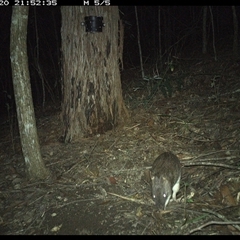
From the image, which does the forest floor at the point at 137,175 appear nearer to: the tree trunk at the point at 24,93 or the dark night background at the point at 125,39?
the tree trunk at the point at 24,93

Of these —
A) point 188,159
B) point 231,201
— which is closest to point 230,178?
point 231,201

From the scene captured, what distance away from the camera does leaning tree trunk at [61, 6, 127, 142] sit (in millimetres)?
5629

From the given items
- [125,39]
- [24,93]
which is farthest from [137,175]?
[125,39]

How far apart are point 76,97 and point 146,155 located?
1896mm

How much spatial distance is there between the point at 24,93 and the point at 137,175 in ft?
7.63

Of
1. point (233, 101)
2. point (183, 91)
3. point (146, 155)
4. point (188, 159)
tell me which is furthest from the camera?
point (183, 91)

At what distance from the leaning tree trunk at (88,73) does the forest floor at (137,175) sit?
37 centimetres

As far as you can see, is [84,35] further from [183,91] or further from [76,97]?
[183,91]

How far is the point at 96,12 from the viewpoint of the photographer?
5.64m

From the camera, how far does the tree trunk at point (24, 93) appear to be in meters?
4.20

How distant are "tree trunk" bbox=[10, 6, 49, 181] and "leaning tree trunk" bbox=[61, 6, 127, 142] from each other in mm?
1286

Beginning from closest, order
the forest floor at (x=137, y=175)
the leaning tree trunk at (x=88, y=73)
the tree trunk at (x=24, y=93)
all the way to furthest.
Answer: the forest floor at (x=137, y=175)
the tree trunk at (x=24, y=93)
the leaning tree trunk at (x=88, y=73)

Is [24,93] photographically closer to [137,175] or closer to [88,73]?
[88,73]

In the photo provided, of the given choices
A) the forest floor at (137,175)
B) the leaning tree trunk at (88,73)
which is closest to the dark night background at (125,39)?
the forest floor at (137,175)
